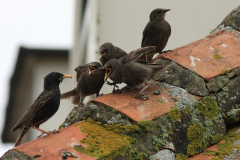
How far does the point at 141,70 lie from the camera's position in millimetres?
3611

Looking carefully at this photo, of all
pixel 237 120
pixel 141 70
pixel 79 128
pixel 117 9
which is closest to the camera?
pixel 79 128

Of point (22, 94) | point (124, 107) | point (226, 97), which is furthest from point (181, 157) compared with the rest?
point (22, 94)

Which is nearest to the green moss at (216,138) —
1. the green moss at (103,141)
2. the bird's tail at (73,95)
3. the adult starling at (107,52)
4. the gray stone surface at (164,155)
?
the gray stone surface at (164,155)

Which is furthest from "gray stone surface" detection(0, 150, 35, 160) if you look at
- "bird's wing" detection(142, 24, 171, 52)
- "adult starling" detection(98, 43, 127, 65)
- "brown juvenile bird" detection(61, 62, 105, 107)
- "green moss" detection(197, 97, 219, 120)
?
"bird's wing" detection(142, 24, 171, 52)

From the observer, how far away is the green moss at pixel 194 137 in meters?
3.03

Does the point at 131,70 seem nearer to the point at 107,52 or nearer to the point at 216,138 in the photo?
the point at 107,52

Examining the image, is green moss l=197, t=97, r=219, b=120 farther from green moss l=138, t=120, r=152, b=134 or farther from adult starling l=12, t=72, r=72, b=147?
adult starling l=12, t=72, r=72, b=147

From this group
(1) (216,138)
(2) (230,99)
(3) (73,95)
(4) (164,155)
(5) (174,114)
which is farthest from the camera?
(3) (73,95)

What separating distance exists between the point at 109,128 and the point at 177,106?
0.66 metres

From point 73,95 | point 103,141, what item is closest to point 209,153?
point 103,141

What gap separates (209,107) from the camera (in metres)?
3.30

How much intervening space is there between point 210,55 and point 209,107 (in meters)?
0.70

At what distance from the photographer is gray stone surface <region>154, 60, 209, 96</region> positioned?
11.2ft

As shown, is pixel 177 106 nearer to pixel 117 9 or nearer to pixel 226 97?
pixel 226 97
